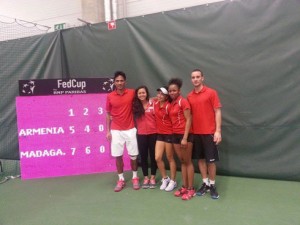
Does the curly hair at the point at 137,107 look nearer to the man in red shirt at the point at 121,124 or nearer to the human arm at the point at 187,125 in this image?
the man in red shirt at the point at 121,124

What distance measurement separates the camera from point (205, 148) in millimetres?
3229

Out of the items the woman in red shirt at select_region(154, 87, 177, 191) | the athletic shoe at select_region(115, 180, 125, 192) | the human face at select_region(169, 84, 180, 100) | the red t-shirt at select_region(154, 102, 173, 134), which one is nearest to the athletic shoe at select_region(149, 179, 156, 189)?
the woman in red shirt at select_region(154, 87, 177, 191)

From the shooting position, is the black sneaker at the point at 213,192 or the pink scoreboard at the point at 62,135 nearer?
the black sneaker at the point at 213,192

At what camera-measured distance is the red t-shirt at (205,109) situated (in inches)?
125

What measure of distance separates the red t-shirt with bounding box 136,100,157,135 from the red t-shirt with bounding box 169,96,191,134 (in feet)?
1.27

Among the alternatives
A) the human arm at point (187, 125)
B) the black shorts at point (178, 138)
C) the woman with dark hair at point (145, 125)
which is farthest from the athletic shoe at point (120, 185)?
the human arm at point (187, 125)

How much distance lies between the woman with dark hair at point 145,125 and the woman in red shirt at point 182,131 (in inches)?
16.3

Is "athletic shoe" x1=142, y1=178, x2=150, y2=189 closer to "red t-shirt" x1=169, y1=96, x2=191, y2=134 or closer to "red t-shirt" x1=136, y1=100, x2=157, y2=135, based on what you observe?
"red t-shirt" x1=136, y1=100, x2=157, y2=135

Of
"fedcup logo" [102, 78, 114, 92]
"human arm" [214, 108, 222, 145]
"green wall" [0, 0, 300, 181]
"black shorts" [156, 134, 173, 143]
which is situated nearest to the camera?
"human arm" [214, 108, 222, 145]

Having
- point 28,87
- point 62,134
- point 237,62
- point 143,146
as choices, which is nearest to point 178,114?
point 143,146

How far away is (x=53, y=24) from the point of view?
639 centimetres

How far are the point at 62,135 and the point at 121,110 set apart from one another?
1.02m

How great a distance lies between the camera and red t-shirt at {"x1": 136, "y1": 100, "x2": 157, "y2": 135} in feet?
11.9

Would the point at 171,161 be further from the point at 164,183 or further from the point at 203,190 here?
the point at 203,190
